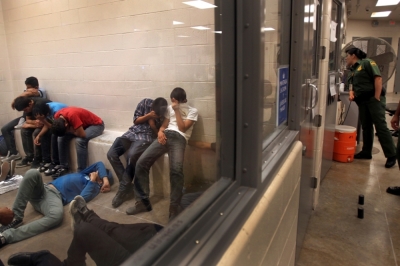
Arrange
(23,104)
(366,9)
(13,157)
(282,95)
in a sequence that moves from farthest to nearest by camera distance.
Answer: (366,9)
(23,104)
(13,157)
(282,95)

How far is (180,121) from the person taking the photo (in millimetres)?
2248

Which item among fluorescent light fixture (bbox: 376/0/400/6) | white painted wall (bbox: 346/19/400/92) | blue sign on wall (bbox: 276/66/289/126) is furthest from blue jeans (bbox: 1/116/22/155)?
white painted wall (bbox: 346/19/400/92)

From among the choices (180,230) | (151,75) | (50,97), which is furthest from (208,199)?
(50,97)

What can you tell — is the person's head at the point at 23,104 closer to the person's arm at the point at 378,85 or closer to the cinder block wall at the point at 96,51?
the cinder block wall at the point at 96,51

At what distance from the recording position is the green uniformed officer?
3.56m

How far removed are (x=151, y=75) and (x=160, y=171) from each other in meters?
1.39

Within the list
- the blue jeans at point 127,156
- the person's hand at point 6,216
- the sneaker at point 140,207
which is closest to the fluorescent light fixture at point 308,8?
the sneaker at point 140,207

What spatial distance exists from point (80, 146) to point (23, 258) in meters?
1.98

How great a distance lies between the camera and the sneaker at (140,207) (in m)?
1.82

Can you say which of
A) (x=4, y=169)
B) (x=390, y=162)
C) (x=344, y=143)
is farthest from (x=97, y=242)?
(x=390, y=162)

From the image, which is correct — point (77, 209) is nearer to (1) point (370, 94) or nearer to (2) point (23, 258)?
(2) point (23, 258)

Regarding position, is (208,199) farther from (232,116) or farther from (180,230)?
(232,116)

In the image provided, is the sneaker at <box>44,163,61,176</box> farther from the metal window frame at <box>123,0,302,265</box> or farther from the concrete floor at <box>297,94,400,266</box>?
the metal window frame at <box>123,0,302,265</box>

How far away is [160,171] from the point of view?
2.29 metres
